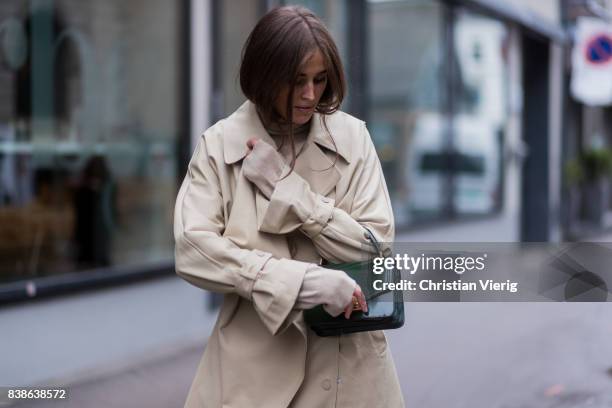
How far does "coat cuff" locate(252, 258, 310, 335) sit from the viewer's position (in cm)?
192

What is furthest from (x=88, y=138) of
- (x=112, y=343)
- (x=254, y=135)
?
(x=254, y=135)

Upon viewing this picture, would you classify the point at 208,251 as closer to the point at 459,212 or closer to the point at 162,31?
the point at 162,31

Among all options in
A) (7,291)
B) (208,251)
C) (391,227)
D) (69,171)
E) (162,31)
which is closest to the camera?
(208,251)

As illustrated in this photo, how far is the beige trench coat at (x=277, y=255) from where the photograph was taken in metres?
1.95

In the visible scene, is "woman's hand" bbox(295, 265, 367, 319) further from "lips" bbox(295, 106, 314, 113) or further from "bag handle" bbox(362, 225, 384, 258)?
"lips" bbox(295, 106, 314, 113)

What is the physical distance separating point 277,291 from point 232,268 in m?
0.11

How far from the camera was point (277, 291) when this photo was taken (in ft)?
6.30

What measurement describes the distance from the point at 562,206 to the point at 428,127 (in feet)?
15.4

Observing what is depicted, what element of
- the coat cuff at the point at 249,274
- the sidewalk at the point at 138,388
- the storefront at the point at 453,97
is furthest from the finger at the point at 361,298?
the storefront at the point at 453,97

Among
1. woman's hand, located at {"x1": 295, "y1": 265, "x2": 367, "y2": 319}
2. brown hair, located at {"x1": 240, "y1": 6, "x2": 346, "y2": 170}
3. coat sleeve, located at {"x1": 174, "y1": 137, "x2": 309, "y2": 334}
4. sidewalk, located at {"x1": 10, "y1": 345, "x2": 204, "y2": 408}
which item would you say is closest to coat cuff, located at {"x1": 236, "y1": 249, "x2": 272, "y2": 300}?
coat sleeve, located at {"x1": 174, "y1": 137, "x2": 309, "y2": 334}

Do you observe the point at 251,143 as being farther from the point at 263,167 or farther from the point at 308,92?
the point at 308,92

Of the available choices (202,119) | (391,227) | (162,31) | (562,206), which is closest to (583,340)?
(202,119)

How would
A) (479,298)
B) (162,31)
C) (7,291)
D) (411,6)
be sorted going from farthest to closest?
(411,6), (162,31), (7,291), (479,298)

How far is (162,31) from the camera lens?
283 inches
